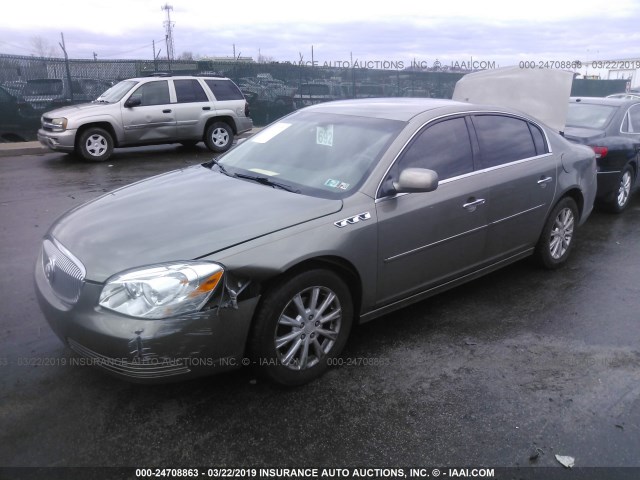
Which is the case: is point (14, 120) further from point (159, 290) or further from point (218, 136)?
point (159, 290)

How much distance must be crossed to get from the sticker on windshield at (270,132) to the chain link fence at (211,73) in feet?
37.1

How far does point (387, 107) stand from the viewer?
410 cm

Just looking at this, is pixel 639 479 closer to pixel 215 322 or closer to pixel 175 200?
pixel 215 322

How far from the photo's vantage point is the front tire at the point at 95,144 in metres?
10.7

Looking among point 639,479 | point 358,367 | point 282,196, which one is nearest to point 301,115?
point 282,196

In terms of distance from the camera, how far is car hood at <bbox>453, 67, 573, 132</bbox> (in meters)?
7.14

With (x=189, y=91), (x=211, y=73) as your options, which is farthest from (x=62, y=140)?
(x=211, y=73)

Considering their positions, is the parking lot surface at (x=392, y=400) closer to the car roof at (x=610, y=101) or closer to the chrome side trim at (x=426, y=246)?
the chrome side trim at (x=426, y=246)

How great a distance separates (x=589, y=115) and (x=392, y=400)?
640 centimetres

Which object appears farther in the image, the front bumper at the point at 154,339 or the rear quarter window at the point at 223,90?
the rear quarter window at the point at 223,90

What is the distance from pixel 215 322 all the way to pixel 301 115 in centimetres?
229

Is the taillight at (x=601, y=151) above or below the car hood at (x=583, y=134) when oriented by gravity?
below

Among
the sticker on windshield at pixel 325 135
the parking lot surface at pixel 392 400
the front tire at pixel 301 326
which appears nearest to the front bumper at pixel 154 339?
the front tire at pixel 301 326

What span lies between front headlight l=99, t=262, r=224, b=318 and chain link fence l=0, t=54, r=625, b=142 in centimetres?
1317
